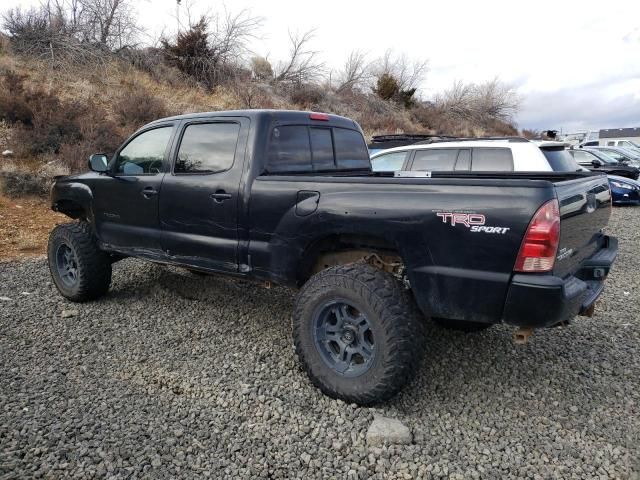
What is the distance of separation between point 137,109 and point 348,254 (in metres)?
11.8

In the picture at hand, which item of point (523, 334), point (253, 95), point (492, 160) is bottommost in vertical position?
point (523, 334)

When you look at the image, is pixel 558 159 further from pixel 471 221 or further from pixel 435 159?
pixel 471 221

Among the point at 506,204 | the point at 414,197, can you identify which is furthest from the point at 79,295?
the point at 506,204

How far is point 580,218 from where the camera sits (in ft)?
9.32

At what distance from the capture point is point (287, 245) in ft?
10.8

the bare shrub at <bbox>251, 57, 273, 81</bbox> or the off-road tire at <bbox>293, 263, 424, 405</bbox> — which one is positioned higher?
the bare shrub at <bbox>251, 57, 273, 81</bbox>

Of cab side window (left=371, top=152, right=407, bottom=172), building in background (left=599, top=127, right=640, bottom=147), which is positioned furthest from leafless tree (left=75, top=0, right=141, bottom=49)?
building in background (left=599, top=127, right=640, bottom=147)

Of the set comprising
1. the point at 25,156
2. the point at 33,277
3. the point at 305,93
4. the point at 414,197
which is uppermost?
the point at 305,93

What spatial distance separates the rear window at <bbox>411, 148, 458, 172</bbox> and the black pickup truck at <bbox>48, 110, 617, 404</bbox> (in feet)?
8.32

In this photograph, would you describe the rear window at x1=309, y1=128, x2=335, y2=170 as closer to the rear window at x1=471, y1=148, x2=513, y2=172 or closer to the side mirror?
the side mirror

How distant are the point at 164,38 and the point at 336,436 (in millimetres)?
20345

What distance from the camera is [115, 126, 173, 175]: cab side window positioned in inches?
165

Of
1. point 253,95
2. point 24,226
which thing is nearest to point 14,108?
point 24,226

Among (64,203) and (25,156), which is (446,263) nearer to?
(64,203)
